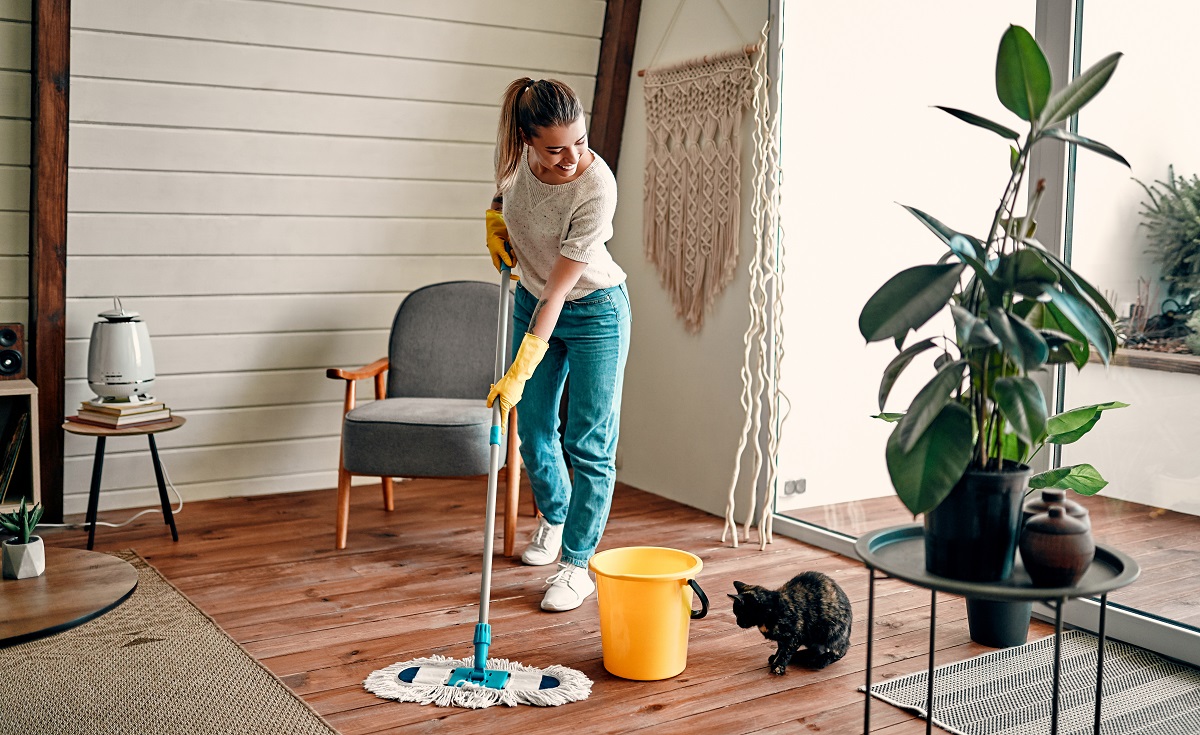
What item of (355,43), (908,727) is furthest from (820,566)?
(355,43)

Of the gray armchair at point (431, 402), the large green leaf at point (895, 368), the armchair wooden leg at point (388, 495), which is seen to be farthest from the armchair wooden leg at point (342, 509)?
the large green leaf at point (895, 368)

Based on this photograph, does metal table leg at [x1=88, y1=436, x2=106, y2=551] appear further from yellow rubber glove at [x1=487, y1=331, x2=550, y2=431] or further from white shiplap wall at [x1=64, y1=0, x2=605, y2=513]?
yellow rubber glove at [x1=487, y1=331, x2=550, y2=431]

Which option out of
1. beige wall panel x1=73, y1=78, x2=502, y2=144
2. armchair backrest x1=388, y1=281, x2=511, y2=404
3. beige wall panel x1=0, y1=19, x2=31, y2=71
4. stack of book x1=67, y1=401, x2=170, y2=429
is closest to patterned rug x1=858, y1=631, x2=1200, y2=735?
armchair backrest x1=388, y1=281, x2=511, y2=404

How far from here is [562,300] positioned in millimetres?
2576

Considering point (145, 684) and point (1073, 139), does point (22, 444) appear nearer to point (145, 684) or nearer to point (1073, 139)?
point (145, 684)

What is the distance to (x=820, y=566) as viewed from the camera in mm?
3182

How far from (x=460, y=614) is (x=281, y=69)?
197 centimetres

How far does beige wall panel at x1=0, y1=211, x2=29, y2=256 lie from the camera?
336 centimetres

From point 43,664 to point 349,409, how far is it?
4.02ft

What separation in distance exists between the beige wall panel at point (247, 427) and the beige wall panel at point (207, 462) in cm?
2

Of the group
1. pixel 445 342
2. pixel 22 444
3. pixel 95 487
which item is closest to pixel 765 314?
pixel 445 342

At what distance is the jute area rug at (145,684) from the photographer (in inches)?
81.8

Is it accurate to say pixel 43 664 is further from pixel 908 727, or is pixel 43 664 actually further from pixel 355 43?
pixel 355 43

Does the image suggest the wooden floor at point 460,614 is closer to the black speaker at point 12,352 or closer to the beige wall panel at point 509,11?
the black speaker at point 12,352
